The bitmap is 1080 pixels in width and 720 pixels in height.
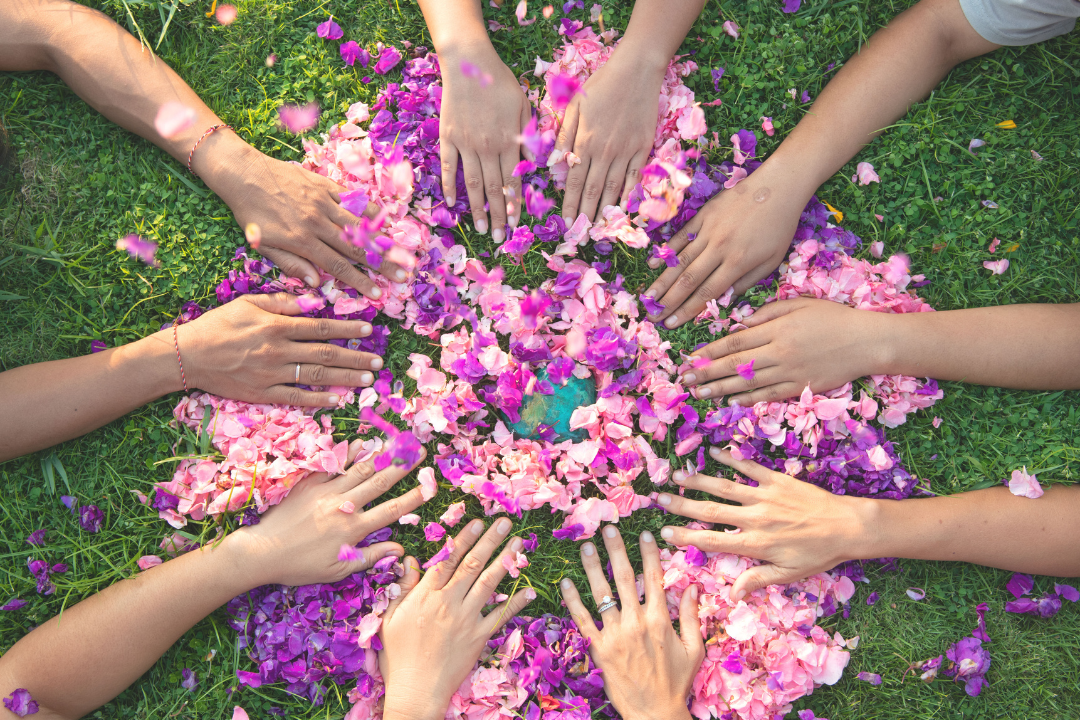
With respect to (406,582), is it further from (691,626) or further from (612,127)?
(612,127)

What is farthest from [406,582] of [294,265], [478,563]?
[294,265]

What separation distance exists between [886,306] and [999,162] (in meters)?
0.73

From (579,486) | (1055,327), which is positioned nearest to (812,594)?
(579,486)

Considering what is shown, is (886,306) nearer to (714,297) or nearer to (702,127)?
(714,297)

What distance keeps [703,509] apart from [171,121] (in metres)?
2.39

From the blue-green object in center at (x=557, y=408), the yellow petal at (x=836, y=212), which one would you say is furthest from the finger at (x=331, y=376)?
the yellow petal at (x=836, y=212)

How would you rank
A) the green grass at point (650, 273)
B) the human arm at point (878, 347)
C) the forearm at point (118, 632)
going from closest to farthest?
the forearm at point (118, 632), the human arm at point (878, 347), the green grass at point (650, 273)

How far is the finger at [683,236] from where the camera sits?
8.04 ft

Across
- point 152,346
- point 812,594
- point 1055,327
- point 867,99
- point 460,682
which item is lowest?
point 812,594

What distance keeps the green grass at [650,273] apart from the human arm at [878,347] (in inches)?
5.8

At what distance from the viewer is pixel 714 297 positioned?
8.05 feet

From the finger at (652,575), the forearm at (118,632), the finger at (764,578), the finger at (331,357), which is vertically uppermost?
the finger at (331,357)

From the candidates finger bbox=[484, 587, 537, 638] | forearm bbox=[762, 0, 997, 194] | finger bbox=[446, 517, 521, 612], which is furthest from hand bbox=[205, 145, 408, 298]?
forearm bbox=[762, 0, 997, 194]

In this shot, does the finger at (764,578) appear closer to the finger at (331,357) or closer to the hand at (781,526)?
the hand at (781,526)
